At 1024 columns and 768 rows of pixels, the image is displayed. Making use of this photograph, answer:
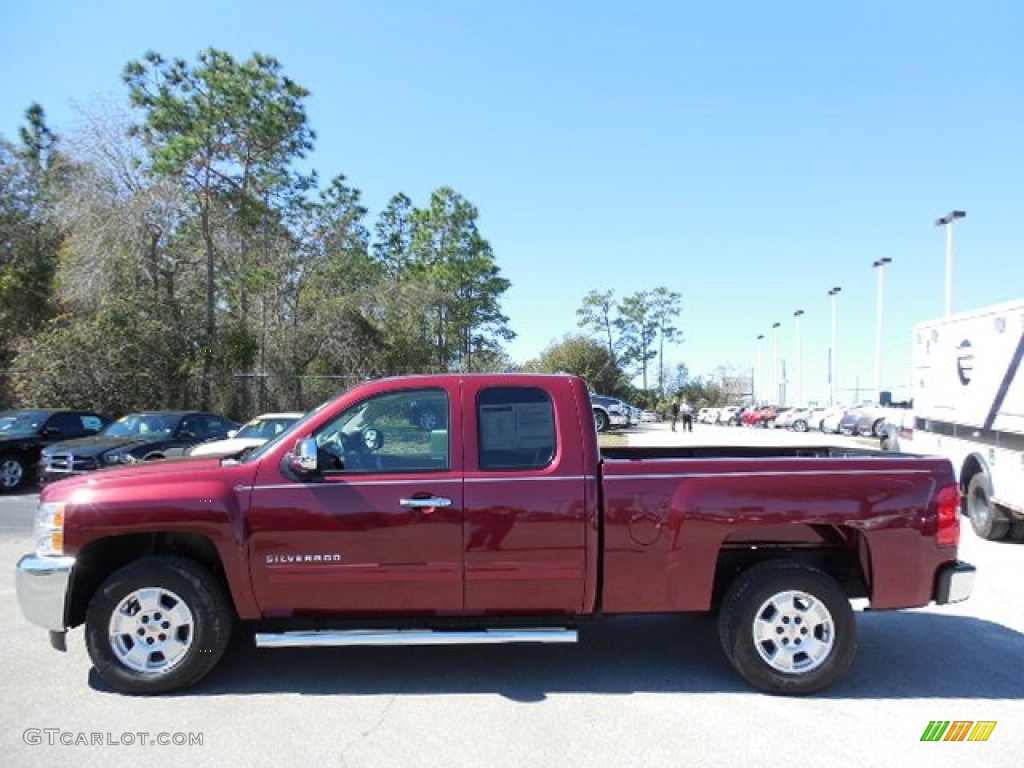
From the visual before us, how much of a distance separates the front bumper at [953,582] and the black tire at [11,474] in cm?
1505

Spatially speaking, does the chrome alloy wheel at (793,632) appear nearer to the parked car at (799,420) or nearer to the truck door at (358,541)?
the truck door at (358,541)

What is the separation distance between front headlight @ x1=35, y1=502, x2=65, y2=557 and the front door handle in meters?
2.01

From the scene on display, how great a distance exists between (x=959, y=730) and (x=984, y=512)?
7023 millimetres

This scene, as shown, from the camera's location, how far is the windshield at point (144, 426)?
14.3 metres

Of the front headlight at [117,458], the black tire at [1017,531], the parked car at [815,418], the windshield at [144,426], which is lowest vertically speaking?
the parked car at [815,418]

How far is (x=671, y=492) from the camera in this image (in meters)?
4.57

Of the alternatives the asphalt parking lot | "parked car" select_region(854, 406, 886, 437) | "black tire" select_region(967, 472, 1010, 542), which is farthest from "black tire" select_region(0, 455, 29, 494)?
"parked car" select_region(854, 406, 886, 437)

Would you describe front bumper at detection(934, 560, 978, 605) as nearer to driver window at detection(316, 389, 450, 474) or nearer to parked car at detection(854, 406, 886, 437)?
driver window at detection(316, 389, 450, 474)

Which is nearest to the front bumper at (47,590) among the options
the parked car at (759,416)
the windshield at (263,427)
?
the windshield at (263,427)

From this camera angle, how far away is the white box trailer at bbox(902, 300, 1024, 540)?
30.5ft

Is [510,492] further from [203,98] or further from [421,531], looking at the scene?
[203,98]

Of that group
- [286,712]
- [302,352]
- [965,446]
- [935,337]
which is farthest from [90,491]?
[302,352]

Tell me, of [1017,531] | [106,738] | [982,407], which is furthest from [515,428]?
[1017,531]

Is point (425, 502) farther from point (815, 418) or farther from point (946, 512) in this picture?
point (815, 418)
